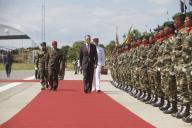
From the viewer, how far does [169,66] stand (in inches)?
458

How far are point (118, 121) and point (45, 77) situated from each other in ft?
38.0

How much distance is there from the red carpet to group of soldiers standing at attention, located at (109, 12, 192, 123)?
32.8 inches

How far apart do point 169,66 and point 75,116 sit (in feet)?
6.90

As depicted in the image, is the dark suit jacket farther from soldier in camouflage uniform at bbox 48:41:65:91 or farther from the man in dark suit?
soldier in camouflage uniform at bbox 48:41:65:91

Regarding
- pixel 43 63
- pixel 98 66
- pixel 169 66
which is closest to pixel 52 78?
pixel 43 63

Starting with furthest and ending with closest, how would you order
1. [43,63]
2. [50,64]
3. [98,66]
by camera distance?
1. [43,63]
2. [50,64]
3. [98,66]

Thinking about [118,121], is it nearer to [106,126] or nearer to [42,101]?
[106,126]

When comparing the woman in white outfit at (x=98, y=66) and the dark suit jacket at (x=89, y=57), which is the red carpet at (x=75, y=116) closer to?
the dark suit jacket at (x=89, y=57)

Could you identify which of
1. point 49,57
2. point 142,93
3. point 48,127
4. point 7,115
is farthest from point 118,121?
point 49,57

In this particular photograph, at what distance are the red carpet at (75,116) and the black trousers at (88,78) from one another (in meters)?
4.51

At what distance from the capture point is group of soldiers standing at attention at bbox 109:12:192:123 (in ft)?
33.8

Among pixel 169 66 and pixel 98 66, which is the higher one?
pixel 98 66

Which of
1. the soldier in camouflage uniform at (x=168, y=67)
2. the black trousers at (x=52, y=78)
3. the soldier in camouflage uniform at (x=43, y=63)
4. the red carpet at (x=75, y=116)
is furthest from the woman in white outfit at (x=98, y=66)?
the soldier in camouflage uniform at (x=168, y=67)

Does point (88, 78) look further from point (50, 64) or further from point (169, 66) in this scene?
point (169, 66)
